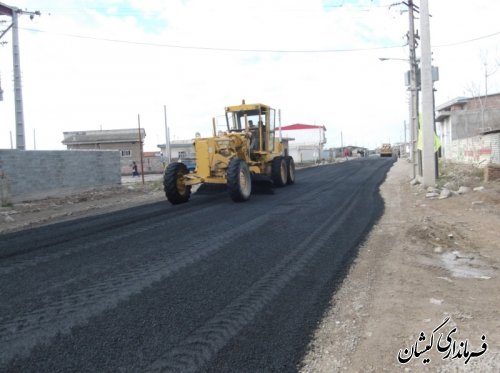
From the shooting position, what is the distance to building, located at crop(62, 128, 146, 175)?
50.3 metres

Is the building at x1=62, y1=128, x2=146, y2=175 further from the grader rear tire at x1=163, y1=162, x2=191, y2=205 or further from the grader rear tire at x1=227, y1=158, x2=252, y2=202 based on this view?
the grader rear tire at x1=227, y1=158, x2=252, y2=202

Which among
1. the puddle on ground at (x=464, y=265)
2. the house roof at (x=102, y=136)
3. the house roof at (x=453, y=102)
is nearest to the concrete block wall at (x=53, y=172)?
the puddle on ground at (x=464, y=265)

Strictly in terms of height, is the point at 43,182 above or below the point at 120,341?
above

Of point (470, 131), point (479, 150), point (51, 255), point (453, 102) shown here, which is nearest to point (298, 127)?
point (453, 102)

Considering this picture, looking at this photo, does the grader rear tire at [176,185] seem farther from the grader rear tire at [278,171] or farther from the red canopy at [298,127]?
the red canopy at [298,127]

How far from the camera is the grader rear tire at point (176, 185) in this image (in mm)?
12812

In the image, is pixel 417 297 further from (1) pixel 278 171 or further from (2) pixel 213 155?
(1) pixel 278 171

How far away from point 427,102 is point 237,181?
276 inches

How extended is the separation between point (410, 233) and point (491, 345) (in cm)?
463

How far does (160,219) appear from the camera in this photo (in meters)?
10.1

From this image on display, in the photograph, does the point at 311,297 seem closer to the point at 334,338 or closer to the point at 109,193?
the point at 334,338

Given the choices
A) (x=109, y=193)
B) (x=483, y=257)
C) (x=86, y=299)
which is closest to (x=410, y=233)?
(x=483, y=257)

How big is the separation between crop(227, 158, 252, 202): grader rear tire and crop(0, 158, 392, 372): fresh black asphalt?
2673mm

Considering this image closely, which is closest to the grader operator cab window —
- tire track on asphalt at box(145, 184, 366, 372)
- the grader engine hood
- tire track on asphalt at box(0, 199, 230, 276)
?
the grader engine hood
